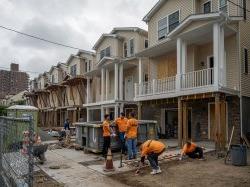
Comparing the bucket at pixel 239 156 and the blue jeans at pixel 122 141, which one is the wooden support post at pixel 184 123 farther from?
the bucket at pixel 239 156

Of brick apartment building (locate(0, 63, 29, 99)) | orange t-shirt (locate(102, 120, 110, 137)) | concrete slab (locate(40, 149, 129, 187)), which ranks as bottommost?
concrete slab (locate(40, 149, 129, 187))

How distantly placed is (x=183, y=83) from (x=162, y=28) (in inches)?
263

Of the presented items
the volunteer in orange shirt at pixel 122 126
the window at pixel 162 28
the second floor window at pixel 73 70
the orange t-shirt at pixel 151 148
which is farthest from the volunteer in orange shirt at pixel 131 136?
the second floor window at pixel 73 70

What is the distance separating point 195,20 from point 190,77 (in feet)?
9.83

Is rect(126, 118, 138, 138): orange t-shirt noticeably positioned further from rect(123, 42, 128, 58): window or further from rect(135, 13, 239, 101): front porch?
rect(123, 42, 128, 58): window

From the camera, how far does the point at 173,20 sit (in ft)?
78.1

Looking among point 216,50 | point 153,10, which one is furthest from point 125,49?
point 216,50

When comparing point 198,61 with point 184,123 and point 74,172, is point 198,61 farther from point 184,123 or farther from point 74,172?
point 74,172

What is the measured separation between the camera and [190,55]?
21.9 meters

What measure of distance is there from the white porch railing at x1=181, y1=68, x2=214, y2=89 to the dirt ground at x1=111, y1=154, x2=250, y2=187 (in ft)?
18.5

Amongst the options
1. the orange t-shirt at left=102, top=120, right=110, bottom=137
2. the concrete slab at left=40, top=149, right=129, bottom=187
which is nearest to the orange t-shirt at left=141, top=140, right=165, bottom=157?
the concrete slab at left=40, top=149, right=129, bottom=187

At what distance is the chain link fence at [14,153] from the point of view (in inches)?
229

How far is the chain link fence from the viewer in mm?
5828

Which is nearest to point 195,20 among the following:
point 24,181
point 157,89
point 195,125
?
point 157,89
